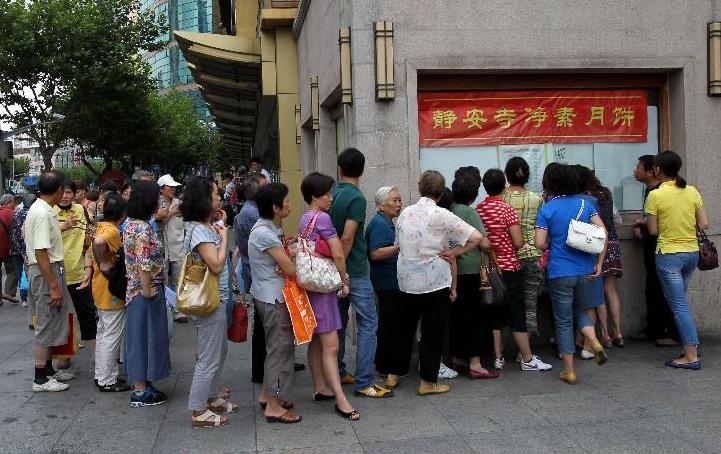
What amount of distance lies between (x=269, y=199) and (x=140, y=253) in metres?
1.19

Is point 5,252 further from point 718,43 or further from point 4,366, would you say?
point 718,43

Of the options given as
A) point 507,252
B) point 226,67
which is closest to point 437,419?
point 507,252

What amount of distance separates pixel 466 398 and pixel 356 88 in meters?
3.05

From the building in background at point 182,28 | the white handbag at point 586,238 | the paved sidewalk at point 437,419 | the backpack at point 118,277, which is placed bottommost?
the paved sidewalk at point 437,419

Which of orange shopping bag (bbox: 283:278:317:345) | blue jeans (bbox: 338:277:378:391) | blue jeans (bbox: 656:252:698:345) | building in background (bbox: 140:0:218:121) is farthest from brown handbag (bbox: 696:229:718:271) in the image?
building in background (bbox: 140:0:218:121)

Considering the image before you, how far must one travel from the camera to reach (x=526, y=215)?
6250 millimetres

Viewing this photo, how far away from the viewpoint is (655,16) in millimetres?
A: 7160

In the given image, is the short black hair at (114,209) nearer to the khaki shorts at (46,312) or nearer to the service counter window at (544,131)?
the khaki shorts at (46,312)

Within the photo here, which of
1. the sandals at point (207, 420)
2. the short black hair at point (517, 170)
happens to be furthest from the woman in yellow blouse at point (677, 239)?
the sandals at point (207, 420)

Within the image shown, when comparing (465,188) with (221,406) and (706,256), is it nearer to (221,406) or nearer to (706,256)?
(706,256)

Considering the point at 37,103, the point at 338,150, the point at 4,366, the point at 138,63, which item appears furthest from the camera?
the point at 138,63

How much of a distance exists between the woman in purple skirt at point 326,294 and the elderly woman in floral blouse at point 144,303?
1.25 meters

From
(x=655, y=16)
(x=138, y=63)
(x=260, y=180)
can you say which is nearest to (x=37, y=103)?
(x=138, y=63)

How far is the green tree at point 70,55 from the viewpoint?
22.1m
